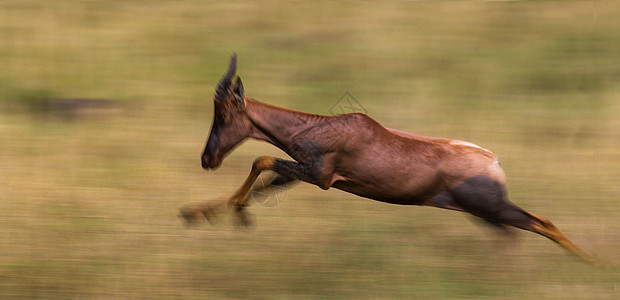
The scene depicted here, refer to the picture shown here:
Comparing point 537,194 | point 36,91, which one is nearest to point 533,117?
point 537,194

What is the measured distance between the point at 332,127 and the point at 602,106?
205 inches

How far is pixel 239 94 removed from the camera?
6.66 m

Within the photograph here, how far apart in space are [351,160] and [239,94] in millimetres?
840

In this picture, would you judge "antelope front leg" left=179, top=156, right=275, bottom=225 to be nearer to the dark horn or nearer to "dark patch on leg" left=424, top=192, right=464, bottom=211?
the dark horn

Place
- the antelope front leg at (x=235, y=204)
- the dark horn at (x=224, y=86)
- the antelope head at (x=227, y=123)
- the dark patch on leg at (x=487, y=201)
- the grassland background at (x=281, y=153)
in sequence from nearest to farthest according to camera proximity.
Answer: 1. the dark horn at (x=224, y=86)
2. the antelope head at (x=227, y=123)
3. the antelope front leg at (x=235, y=204)
4. the dark patch on leg at (x=487, y=201)
5. the grassland background at (x=281, y=153)

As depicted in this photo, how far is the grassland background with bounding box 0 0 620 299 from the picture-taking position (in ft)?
24.0

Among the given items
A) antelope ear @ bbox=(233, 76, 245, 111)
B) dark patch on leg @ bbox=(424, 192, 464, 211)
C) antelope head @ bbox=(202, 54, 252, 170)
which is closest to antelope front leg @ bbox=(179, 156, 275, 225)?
antelope head @ bbox=(202, 54, 252, 170)

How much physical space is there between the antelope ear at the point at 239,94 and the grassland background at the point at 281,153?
1.27 metres

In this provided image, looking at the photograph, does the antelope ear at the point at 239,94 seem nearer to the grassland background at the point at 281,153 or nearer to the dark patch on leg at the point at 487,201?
the grassland background at the point at 281,153

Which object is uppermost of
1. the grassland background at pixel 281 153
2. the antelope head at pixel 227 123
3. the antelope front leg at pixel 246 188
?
the antelope head at pixel 227 123

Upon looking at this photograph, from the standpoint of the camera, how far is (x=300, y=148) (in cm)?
688

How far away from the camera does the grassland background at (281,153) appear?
7312mm

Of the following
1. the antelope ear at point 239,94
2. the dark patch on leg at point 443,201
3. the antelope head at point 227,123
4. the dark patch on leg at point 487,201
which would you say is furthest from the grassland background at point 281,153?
the antelope ear at point 239,94

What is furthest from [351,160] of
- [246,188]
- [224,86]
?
[224,86]
